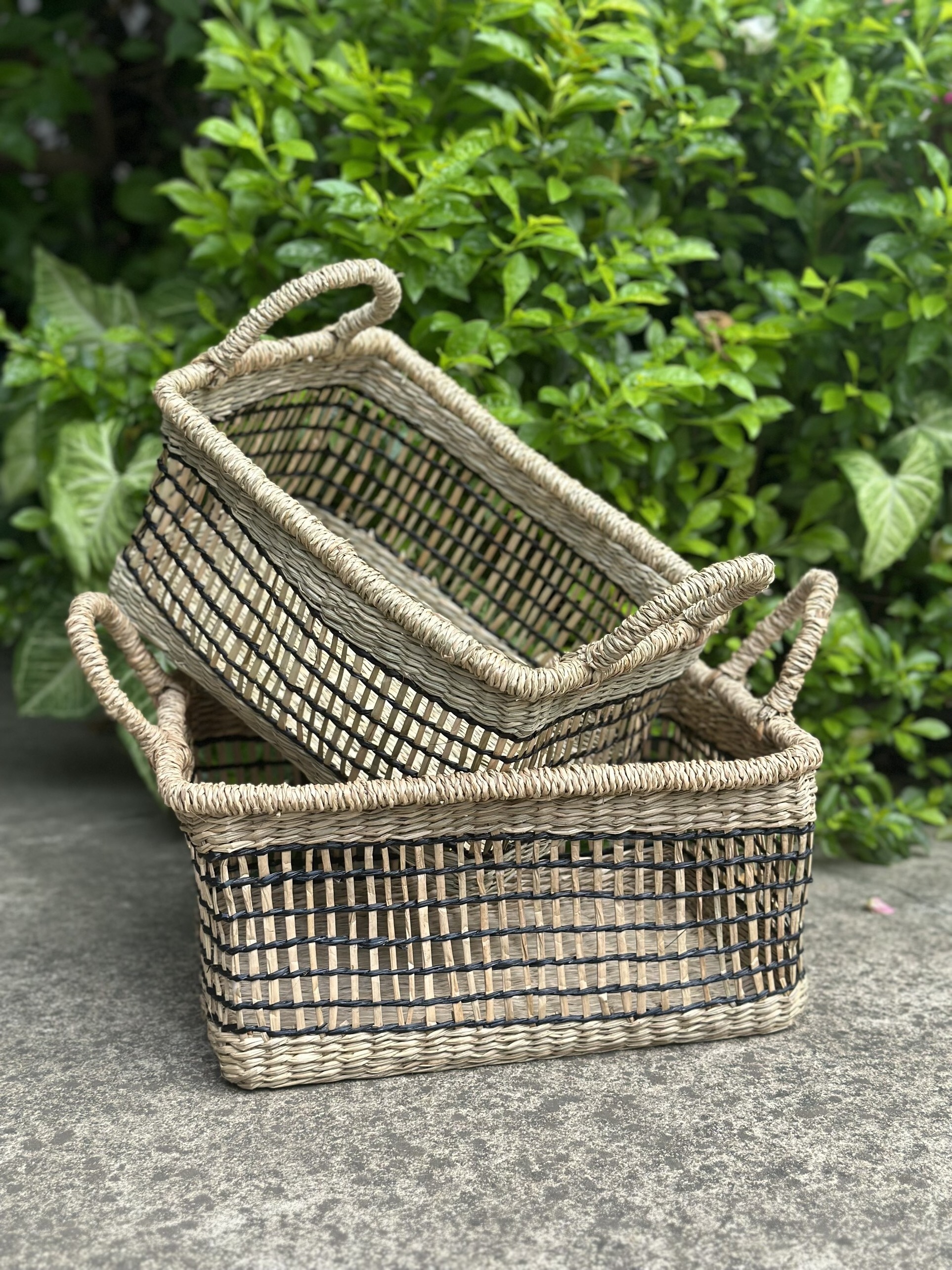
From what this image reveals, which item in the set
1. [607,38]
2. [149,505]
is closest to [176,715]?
[149,505]

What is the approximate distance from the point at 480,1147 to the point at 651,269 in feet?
4.33

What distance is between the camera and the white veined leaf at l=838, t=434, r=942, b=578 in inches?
77.1

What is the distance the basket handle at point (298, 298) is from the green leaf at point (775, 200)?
77 centimetres

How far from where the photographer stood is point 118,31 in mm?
3180

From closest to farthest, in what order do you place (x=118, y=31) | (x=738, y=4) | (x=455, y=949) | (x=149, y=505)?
(x=455, y=949) → (x=149, y=505) → (x=738, y=4) → (x=118, y=31)

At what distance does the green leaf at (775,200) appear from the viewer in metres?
2.08

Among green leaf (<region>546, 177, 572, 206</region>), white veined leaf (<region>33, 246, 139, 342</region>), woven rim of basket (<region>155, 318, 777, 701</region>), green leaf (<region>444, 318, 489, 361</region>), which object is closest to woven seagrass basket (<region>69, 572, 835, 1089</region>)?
woven rim of basket (<region>155, 318, 777, 701</region>)

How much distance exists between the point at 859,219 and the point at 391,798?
4.84 feet

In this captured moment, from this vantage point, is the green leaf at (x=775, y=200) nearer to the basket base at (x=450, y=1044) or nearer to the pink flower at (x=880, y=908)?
the pink flower at (x=880, y=908)

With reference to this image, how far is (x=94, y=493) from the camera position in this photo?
81.2 inches

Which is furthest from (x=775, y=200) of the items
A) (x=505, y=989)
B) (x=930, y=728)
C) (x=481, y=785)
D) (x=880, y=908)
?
(x=505, y=989)

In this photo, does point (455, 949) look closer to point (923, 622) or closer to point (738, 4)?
point (923, 622)

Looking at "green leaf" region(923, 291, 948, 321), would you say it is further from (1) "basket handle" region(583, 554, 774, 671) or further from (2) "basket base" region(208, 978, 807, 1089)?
(2) "basket base" region(208, 978, 807, 1089)

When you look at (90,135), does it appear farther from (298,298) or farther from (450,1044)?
(450,1044)
